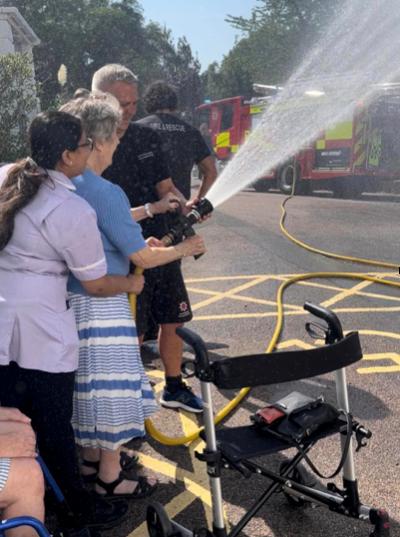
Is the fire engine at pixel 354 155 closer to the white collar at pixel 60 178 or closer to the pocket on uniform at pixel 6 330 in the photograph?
the white collar at pixel 60 178

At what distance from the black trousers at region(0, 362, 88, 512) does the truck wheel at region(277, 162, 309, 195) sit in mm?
14683

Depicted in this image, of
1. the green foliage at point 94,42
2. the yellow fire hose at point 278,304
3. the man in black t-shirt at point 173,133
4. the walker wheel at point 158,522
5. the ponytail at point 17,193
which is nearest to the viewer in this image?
the ponytail at point 17,193

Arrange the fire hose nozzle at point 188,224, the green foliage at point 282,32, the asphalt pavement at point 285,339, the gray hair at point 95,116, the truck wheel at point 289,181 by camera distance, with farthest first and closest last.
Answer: the green foliage at point 282,32
the truck wheel at point 289,181
the fire hose nozzle at point 188,224
the asphalt pavement at point 285,339
the gray hair at point 95,116

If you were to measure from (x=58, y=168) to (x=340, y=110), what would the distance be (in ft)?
48.0

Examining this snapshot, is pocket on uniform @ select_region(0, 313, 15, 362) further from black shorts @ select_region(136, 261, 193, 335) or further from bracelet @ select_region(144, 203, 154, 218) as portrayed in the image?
black shorts @ select_region(136, 261, 193, 335)

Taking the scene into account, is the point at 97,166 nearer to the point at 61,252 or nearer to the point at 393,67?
the point at 61,252

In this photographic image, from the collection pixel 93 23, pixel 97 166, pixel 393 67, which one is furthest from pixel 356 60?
pixel 93 23

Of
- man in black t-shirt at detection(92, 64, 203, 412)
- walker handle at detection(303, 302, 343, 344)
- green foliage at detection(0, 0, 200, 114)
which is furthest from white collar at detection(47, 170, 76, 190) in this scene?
green foliage at detection(0, 0, 200, 114)

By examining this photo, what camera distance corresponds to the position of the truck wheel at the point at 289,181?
16.6 meters

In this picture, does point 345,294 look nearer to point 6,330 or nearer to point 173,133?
point 173,133

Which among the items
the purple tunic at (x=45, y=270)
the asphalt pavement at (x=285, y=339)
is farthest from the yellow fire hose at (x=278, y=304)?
the purple tunic at (x=45, y=270)

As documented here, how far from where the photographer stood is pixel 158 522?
242cm

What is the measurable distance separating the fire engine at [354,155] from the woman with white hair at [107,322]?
42.0 feet

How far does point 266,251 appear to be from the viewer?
874 cm
